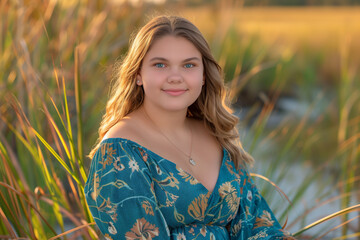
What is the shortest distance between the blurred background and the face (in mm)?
210

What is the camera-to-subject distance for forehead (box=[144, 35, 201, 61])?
4.58ft

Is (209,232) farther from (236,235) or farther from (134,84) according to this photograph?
(134,84)

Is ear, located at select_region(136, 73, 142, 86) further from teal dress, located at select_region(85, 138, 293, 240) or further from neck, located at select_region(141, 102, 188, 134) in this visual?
teal dress, located at select_region(85, 138, 293, 240)

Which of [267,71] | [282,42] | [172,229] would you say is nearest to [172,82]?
[172,229]

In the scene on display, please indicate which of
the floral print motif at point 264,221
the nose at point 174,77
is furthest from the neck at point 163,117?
the floral print motif at point 264,221

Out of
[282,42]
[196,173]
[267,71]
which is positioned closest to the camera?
→ [196,173]

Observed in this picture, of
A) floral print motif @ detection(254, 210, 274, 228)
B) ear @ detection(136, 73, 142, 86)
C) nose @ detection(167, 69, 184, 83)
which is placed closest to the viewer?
nose @ detection(167, 69, 184, 83)

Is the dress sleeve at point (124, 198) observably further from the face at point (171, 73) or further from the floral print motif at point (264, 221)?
the floral print motif at point (264, 221)

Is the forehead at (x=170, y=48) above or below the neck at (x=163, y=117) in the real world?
above

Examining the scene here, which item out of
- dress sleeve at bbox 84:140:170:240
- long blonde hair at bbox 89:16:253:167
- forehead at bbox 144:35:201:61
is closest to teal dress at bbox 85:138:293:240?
dress sleeve at bbox 84:140:170:240

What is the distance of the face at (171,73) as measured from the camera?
1.39m

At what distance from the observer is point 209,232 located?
143 cm

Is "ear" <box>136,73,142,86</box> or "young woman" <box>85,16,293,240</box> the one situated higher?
"ear" <box>136,73,142,86</box>

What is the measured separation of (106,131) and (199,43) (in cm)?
37
